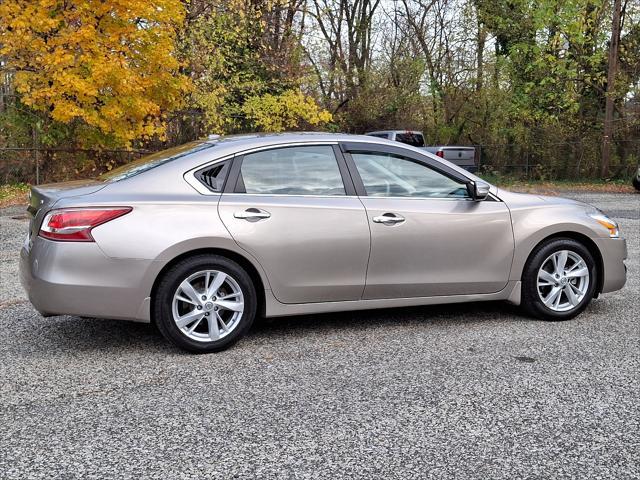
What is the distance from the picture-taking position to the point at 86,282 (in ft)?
13.8

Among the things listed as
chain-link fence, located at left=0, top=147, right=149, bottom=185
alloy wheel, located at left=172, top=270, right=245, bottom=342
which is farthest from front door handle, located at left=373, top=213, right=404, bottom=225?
chain-link fence, located at left=0, top=147, right=149, bottom=185

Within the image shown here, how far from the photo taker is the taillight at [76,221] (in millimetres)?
4203

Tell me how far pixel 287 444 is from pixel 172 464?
1.79ft

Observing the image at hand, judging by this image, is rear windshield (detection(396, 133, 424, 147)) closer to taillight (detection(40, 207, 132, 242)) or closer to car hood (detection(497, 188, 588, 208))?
car hood (detection(497, 188, 588, 208))

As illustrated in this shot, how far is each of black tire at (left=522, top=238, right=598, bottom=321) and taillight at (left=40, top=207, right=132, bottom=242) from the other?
126 inches

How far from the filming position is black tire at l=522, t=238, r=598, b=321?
5.28m

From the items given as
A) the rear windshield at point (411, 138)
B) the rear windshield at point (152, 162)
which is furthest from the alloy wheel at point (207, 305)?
the rear windshield at point (411, 138)

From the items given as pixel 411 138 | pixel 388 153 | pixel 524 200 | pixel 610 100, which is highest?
pixel 610 100

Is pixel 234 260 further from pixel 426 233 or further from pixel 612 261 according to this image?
pixel 612 261

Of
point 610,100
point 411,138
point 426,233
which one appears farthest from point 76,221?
point 610,100

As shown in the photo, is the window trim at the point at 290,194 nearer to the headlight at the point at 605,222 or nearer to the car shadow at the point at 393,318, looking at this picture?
the car shadow at the point at 393,318

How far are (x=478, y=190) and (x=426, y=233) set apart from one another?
0.55 metres

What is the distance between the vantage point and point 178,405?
3604 mm

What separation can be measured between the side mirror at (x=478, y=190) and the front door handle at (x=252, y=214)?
64.3 inches
